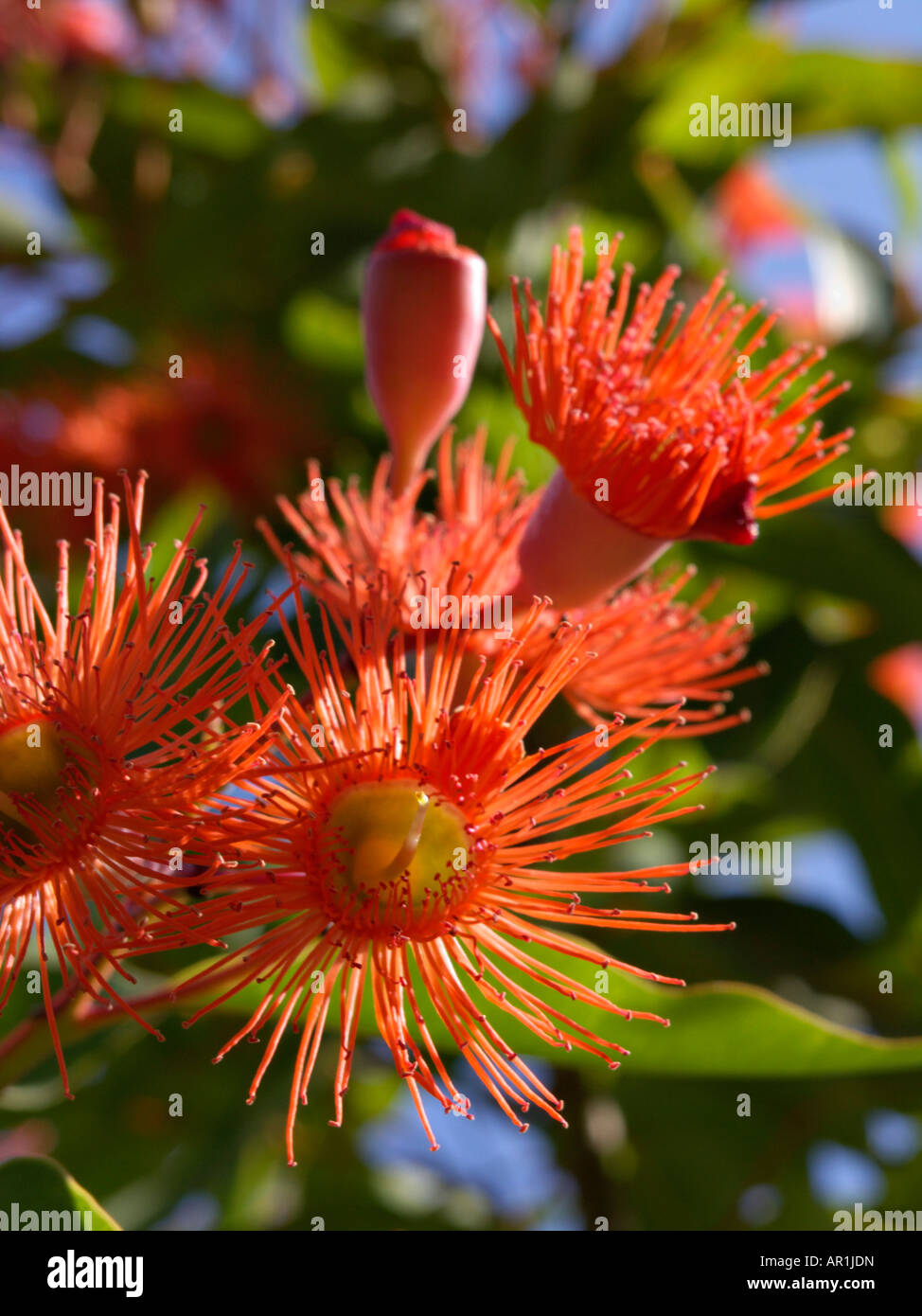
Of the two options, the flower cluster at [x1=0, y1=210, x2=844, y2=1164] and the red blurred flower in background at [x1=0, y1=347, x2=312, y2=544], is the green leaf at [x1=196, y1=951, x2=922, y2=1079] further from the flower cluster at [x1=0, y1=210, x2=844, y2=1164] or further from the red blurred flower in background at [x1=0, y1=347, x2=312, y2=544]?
the red blurred flower in background at [x1=0, y1=347, x2=312, y2=544]

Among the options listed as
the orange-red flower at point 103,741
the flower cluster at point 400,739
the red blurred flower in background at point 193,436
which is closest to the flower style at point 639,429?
the flower cluster at point 400,739

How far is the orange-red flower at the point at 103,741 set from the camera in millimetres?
893

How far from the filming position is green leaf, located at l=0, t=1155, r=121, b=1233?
993 mm

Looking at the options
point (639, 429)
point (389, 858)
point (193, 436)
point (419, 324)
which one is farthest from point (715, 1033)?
point (193, 436)

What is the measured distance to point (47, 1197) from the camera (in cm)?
100

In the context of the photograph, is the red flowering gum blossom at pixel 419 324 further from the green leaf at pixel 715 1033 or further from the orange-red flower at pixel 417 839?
the green leaf at pixel 715 1033

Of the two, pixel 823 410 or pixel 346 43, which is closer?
pixel 823 410

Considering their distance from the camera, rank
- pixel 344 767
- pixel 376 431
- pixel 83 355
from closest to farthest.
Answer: pixel 344 767
pixel 376 431
pixel 83 355

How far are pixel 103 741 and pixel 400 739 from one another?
0.22 metres

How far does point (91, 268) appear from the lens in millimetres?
2686

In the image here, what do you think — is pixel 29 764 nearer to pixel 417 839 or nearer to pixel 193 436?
pixel 417 839
